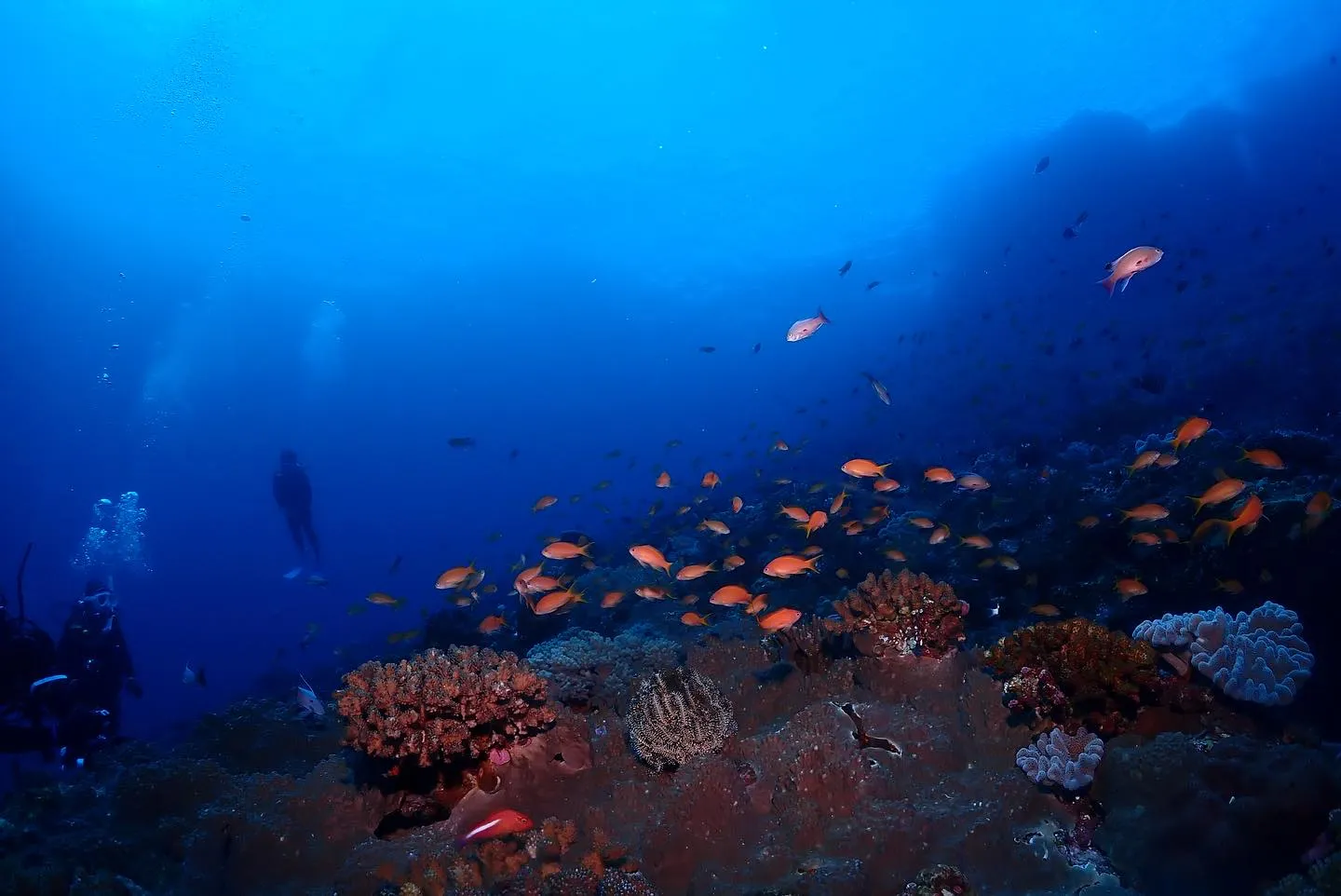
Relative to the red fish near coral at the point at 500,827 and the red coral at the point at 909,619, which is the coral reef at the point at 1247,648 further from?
the red fish near coral at the point at 500,827

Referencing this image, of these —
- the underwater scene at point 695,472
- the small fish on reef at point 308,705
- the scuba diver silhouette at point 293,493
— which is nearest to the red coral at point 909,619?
the underwater scene at point 695,472

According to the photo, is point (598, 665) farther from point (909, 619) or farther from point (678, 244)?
point (678, 244)

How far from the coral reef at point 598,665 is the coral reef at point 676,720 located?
1121 mm

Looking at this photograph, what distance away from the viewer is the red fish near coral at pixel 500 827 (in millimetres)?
4641

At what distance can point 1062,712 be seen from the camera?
496 centimetres

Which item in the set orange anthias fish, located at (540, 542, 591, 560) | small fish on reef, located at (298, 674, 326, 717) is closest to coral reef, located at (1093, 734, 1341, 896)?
orange anthias fish, located at (540, 542, 591, 560)

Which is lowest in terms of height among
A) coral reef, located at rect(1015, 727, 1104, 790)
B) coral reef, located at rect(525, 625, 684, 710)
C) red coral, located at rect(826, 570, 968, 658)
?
coral reef, located at rect(1015, 727, 1104, 790)

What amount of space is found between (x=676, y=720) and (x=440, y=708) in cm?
194

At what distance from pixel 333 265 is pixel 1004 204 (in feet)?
227

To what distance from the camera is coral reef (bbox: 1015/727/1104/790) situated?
4391 mm

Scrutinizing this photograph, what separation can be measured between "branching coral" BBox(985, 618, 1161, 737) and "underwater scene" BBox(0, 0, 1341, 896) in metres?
0.04

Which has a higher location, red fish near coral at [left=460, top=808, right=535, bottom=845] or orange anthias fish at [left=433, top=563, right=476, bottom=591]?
orange anthias fish at [left=433, top=563, right=476, bottom=591]

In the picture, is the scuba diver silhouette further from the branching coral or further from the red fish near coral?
the branching coral

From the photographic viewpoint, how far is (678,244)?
71.9 meters
